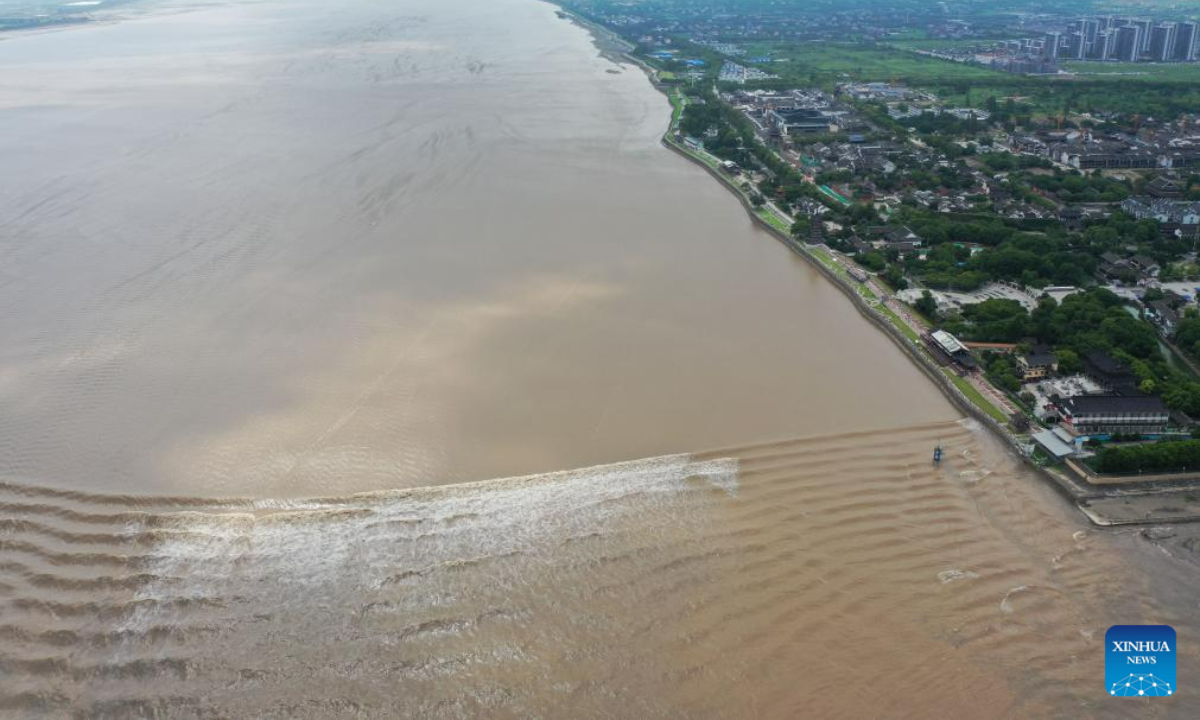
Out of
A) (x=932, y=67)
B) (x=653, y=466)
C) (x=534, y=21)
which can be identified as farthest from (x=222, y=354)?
(x=534, y=21)

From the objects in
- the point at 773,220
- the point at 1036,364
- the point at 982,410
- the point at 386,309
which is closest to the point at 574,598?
the point at 982,410

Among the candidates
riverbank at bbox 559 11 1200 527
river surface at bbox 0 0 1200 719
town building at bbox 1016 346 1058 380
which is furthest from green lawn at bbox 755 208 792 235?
town building at bbox 1016 346 1058 380

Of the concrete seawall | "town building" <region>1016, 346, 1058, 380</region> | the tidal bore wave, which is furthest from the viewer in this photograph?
"town building" <region>1016, 346, 1058, 380</region>

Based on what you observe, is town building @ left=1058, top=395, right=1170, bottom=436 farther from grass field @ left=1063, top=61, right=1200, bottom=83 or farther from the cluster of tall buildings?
the cluster of tall buildings

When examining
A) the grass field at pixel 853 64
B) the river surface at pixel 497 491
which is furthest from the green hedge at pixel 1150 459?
the grass field at pixel 853 64

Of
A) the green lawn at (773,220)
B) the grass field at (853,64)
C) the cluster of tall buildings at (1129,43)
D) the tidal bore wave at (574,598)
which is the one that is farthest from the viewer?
the cluster of tall buildings at (1129,43)

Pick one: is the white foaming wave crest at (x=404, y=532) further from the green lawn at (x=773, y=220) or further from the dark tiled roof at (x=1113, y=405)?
the green lawn at (x=773, y=220)
